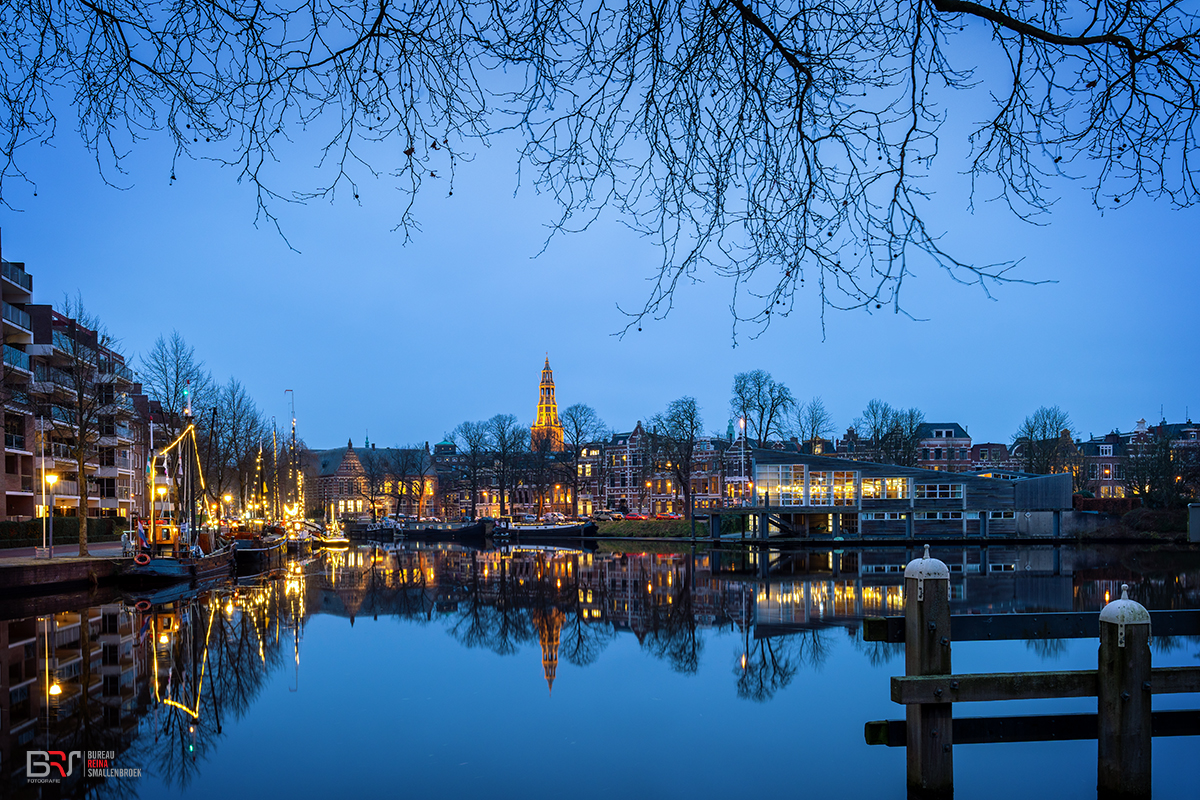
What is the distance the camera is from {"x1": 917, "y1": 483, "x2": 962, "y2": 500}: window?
60656 mm

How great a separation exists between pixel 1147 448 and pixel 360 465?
128 meters

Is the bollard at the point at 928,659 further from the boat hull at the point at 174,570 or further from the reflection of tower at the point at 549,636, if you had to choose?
the boat hull at the point at 174,570

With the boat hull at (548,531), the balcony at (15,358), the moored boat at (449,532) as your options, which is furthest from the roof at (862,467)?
the balcony at (15,358)

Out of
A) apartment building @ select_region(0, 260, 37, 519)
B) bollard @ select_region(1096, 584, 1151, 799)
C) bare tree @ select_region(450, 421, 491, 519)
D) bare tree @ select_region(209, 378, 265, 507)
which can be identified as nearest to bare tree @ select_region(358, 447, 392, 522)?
bare tree @ select_region(450, 421, 491, 519)

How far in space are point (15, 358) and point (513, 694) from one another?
40748mm

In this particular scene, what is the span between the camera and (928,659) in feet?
24.5

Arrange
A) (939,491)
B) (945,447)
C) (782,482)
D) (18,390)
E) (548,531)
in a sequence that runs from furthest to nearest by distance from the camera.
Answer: (945,447) → (548,531) → (782,482) → (939,491) → (18,390)

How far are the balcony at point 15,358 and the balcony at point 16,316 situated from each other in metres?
1.29

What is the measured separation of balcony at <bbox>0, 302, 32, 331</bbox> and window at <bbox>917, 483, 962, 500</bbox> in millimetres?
54941

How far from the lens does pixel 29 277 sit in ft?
159

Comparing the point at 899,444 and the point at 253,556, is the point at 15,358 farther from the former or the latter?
the point at 899,444

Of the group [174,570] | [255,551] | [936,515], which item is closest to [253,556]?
[255,551]

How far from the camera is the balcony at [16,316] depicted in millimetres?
43794

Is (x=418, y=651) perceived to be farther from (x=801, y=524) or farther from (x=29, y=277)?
(x=801, y=524)
